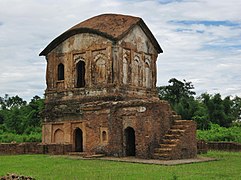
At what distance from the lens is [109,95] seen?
2145cm

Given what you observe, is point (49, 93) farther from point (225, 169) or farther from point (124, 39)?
point (225, 169)

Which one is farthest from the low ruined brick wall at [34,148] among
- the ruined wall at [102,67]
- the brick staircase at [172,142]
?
the brick staircase at [172,142]

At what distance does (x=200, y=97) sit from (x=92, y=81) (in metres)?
32.9

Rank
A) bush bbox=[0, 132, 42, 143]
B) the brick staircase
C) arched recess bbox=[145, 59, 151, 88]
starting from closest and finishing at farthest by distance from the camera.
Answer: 1. the brick staircase
2. arched recess bbox=[145, 59, 151, 88]
3. bush bbox=[0, 132, 42, 143]

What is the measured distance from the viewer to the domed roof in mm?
22141

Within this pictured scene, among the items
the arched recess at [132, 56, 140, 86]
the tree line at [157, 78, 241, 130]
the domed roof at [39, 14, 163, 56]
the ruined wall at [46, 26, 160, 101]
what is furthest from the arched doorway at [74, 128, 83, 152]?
the tree line at [157, 78, 241, 130]

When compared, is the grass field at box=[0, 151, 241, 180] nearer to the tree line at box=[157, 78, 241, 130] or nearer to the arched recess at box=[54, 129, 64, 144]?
the arched recess at box=[54, 129, 64, 144]

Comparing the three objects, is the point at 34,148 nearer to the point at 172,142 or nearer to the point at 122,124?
the point at 122,124

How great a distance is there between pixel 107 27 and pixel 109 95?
12.2 feet

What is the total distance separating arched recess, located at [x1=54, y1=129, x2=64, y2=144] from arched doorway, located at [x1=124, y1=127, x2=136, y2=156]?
5.08 m

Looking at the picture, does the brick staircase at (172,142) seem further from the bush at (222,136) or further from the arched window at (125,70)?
the bush at (222,136)

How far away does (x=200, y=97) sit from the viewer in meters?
53.4

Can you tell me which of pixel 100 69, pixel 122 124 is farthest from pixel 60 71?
pixel 122 124

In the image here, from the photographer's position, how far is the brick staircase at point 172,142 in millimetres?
17125
